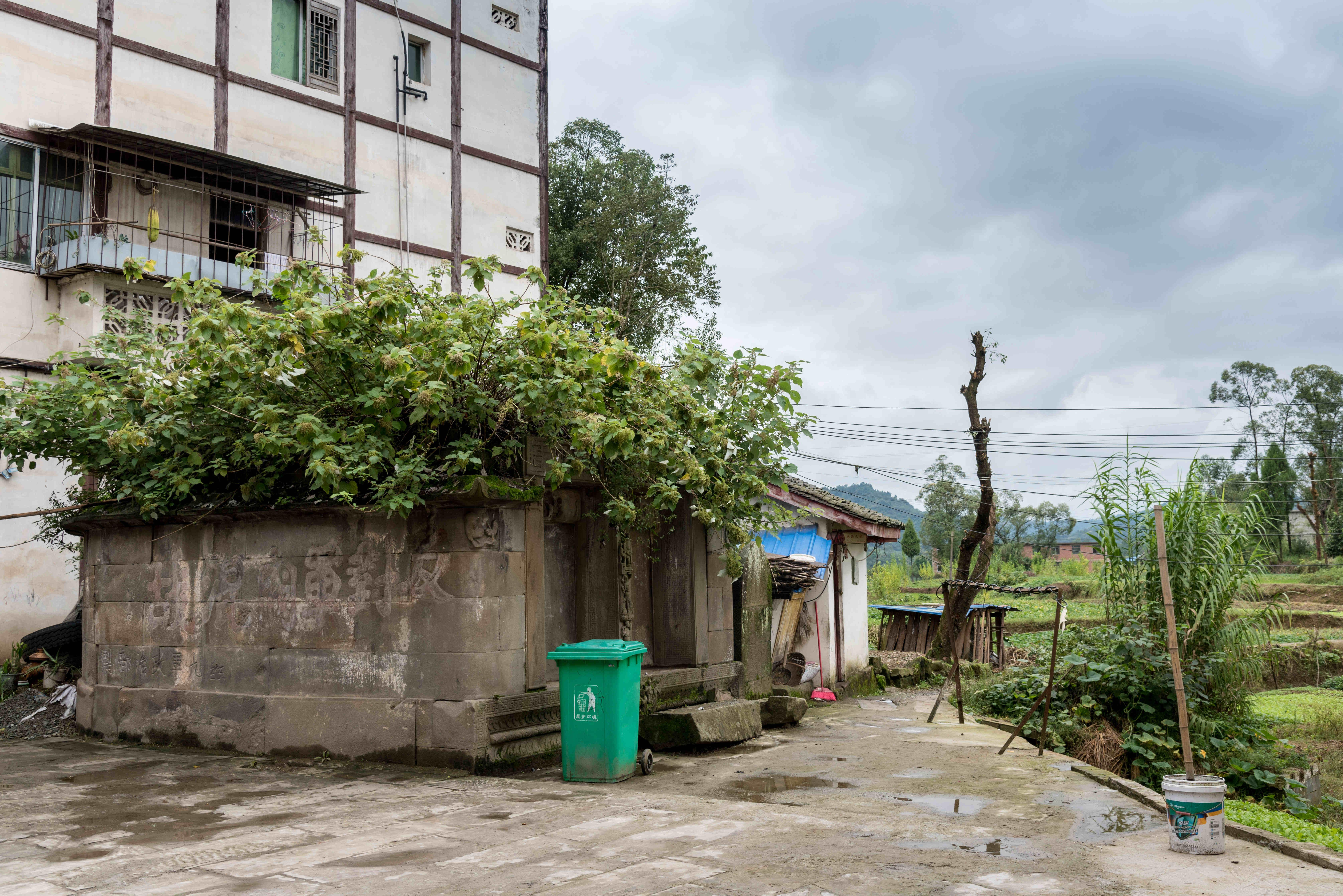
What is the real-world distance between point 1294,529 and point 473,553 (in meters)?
67.0

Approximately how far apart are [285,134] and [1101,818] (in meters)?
15.9

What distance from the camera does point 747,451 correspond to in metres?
10.0

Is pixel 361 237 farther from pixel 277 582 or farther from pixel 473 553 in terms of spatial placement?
pixel 473 553

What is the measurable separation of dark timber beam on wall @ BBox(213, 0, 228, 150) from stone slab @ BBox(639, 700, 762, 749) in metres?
12.2

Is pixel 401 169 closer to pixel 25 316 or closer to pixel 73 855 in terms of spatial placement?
pixel 25 316

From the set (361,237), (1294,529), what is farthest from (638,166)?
(1294,529)

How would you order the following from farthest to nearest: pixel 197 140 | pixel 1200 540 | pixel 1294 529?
pixel 1294 529 < pixel 197 140 < pixel 1200 540

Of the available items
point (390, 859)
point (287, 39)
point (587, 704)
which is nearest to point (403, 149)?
point (287, 39)

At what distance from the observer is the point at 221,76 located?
1630cm

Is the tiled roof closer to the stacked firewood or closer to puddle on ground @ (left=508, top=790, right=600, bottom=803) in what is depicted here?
the stacked firewood

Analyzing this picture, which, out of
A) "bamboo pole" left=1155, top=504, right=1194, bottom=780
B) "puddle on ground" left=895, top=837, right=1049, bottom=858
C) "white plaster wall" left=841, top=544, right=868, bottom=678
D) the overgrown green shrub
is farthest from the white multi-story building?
"bamboo pole" left=1155, top=504, right=1194, bottom=780

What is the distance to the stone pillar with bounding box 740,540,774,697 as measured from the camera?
12.2m

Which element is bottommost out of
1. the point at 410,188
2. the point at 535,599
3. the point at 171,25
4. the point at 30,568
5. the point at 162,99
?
the point at 535,599

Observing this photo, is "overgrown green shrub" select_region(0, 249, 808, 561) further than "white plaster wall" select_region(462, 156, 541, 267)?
No
